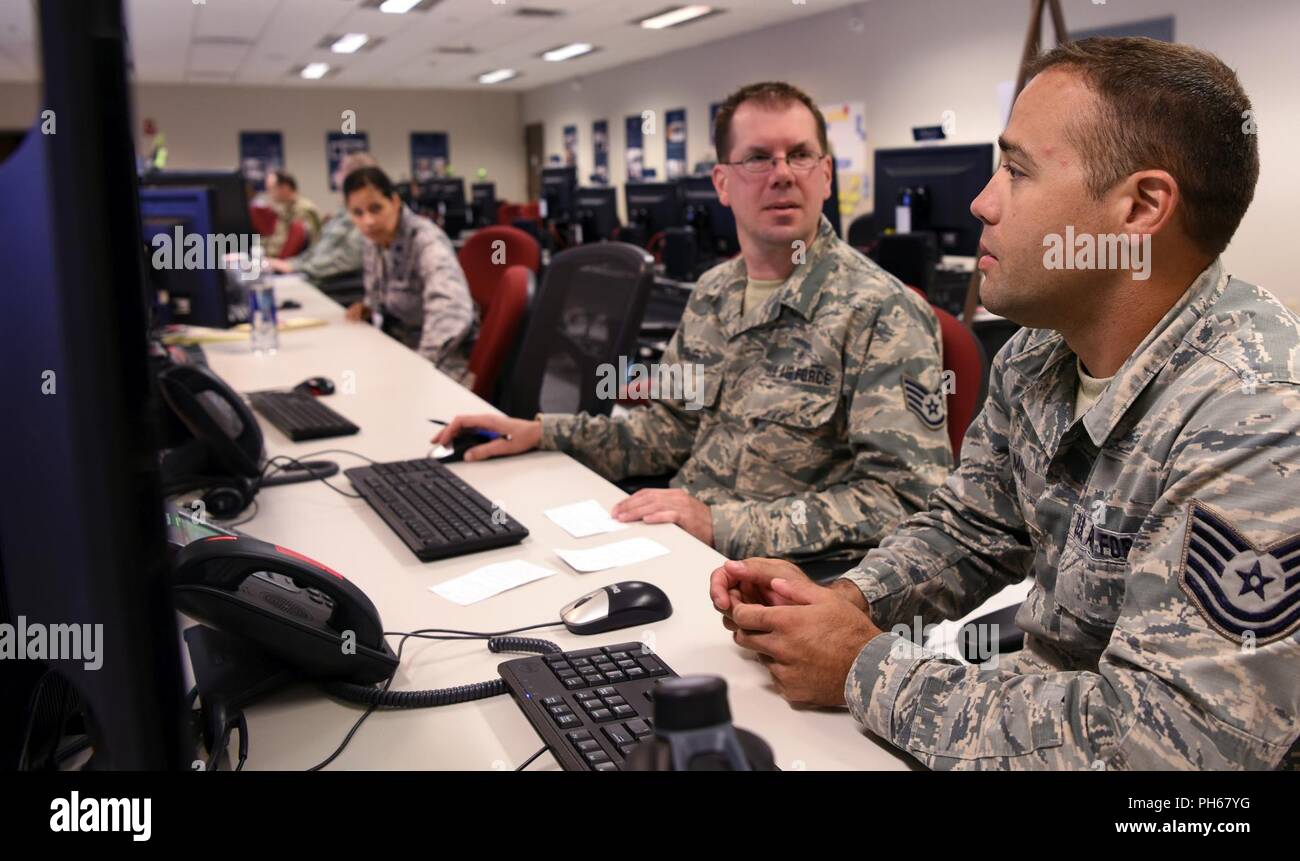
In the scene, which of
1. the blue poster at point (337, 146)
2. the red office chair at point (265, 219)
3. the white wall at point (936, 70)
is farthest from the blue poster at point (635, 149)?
the red office chair at point (265, 219)

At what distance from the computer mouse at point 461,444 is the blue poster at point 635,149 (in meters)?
11.5

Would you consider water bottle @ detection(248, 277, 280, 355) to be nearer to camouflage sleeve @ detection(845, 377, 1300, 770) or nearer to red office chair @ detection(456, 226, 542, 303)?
red office chair @ detection(456, 226, 542, 303)

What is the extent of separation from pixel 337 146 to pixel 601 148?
177 inches

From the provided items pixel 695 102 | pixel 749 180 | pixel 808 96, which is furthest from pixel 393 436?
pixel 695 102

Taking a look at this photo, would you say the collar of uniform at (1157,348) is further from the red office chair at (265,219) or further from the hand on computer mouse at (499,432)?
the red office chair at (265,219)

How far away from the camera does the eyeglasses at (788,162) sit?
1.82 metres

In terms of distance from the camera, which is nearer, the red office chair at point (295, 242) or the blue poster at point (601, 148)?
the red office chair at point (295, 242)

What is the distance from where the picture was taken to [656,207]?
5.99 m

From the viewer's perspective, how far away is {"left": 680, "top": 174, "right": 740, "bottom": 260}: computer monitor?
5.34m

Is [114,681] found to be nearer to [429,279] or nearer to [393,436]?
[393,436]

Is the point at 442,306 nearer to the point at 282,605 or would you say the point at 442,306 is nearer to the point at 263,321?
the point at 263,321

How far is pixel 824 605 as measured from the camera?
1.01 metres

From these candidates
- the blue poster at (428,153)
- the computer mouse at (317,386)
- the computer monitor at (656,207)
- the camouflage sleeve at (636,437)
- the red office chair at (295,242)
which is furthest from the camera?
the blue poster at (428,153)

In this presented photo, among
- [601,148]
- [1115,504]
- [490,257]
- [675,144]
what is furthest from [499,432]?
[601,148]
